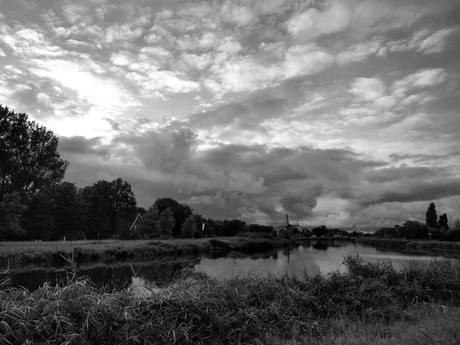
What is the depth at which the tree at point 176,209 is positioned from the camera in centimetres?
9378

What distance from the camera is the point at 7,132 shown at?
1907 inches

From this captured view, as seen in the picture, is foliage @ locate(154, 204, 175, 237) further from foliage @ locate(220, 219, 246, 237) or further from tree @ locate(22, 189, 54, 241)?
foliage @ locate(220, 219, 246, 237)

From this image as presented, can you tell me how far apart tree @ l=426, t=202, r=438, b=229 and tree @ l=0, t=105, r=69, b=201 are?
9695 cm

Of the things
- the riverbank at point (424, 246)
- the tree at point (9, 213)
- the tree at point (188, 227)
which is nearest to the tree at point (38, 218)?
the tree at point (9, 213)

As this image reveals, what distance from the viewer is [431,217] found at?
10631 cm

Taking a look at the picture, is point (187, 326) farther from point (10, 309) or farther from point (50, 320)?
point (10, 309)

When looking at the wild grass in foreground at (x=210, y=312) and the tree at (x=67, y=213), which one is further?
the tree at (x=67, y=213)

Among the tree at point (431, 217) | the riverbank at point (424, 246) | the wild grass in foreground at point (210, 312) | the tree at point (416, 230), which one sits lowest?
the riverbank at point (424, 246)

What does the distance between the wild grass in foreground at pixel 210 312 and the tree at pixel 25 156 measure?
148ft

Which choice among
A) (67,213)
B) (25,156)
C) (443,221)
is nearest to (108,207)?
(67,213)

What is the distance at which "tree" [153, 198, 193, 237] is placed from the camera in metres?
93.8

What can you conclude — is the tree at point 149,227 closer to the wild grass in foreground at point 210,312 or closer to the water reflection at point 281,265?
the water reflection at point 281,265

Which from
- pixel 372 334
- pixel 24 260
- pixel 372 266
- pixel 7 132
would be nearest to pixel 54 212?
pixel 7 132

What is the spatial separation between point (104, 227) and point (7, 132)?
126ft
